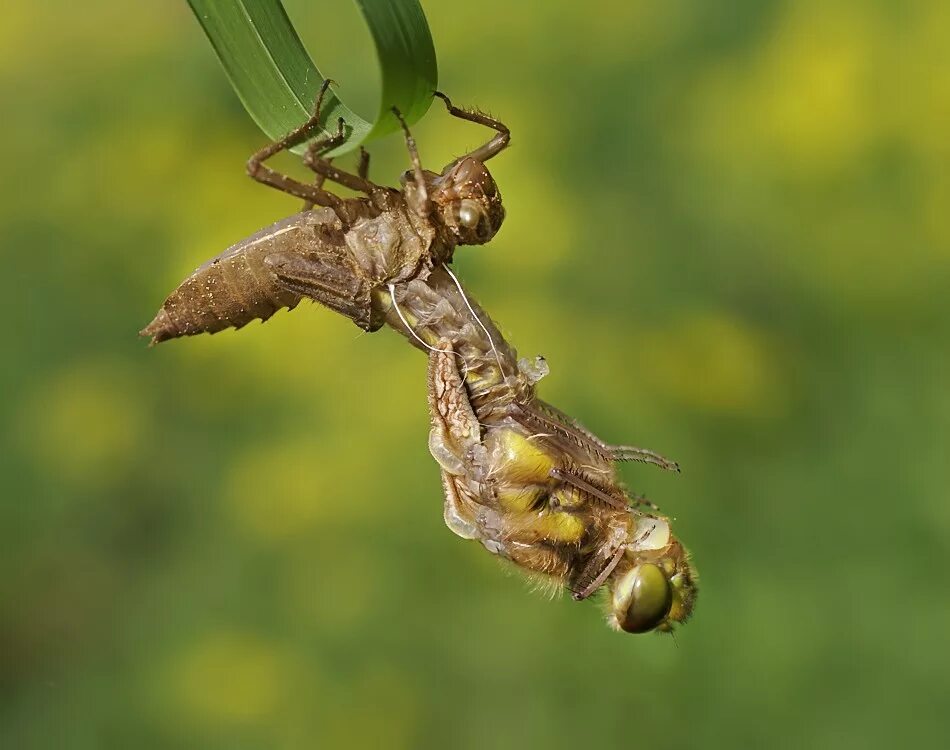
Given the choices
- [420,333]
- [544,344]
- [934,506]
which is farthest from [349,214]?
[934,506]

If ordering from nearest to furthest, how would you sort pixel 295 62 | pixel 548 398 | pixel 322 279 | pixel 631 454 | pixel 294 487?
pixel 295 62 → pixel 322 279 → pixel 631 454 → pixel 548 398 → pixel 294 487

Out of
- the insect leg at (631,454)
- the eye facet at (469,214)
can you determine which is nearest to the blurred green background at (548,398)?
the insect leg at (631,454)

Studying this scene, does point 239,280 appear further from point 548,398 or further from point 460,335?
point 548,398

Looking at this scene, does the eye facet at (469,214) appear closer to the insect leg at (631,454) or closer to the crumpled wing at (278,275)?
the crumpled wing at (278,275)

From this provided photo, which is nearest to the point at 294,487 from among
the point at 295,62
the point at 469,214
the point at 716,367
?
the point at 716,367

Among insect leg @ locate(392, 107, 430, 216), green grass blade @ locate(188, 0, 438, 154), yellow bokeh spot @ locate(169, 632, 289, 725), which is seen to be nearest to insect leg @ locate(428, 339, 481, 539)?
insect leg @ locate(392, 107, 430, 216)

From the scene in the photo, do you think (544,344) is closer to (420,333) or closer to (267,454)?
(267,454)
